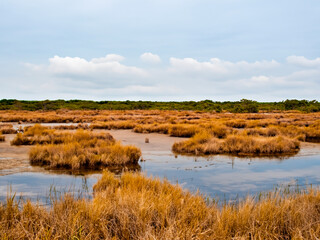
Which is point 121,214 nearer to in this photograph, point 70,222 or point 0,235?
point 70,222

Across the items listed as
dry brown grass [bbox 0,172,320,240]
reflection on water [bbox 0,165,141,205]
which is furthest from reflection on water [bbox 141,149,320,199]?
dry brown grass [bbox 0,172,320,240]

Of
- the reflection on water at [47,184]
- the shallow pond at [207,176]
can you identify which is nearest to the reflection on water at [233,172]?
the shallow pond at [207,176]

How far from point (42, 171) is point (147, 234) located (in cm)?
642

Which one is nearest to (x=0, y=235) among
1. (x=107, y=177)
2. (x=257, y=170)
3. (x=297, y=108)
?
(x=107, y=177)

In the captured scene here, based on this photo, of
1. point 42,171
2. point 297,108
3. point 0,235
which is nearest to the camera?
point 0,235

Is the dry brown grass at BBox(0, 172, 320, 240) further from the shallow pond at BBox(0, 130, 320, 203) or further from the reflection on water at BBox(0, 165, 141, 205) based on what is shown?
the reflection on water at BBox(0, 165, 141, 205)

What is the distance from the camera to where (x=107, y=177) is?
257 inches

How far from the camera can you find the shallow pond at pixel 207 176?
674 centimetres

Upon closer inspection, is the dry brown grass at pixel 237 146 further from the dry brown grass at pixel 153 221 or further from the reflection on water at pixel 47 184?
the dry brown grass at pixel 153 221

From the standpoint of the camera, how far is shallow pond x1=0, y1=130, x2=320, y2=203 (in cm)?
674

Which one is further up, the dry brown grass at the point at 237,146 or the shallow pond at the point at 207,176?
the dry brown grass at the point at 237,146

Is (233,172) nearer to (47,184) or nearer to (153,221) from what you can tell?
(153,221)

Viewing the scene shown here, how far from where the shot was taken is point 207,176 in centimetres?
834

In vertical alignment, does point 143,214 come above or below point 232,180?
above
